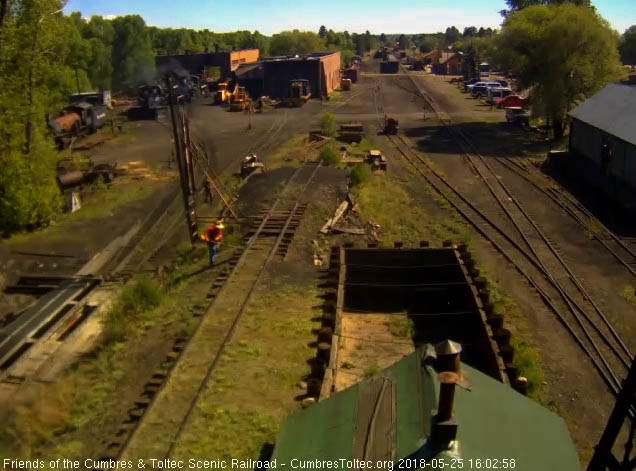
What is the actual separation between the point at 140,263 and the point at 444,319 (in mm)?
8717

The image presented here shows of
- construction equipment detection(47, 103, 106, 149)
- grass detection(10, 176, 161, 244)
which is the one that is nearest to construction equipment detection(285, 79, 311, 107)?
construction equipment detection(47, 103, 106, 149)

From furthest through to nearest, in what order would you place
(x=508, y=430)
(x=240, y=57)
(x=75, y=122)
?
(x=240, y=57) → (x=75, y=122) → (x=508, y=430)

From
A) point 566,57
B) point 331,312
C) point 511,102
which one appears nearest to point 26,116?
point 331,312

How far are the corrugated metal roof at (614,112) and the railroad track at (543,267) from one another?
4675 mm

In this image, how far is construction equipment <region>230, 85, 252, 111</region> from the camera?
48.2 meters

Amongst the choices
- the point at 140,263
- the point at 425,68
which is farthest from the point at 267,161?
the point at 425,68

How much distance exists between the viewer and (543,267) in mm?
14898

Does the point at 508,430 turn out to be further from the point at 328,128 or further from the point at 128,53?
the point at 128,53

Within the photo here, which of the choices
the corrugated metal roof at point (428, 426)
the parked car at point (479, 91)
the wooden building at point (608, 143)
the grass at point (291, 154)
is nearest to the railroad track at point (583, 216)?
the wooden building at point (608, 143)

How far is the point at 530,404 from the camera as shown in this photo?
607cm

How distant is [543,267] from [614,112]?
12462mm

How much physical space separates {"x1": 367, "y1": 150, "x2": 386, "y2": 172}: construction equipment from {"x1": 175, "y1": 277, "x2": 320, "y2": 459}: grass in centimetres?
1342

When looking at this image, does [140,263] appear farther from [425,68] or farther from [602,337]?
[425,68]

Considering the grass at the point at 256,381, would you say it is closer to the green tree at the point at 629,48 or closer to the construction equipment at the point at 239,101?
the construction equipment at the point at 239,101
